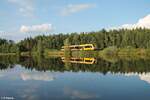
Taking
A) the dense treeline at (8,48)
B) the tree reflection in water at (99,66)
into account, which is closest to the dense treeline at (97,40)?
the dense treeline at (8,48)

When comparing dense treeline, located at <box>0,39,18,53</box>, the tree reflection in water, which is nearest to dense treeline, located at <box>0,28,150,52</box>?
dense treeline, located at <box>0,39,18,53</box>

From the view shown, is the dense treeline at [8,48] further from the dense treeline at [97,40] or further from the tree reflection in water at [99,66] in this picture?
the tree reflection in water at [99,66]

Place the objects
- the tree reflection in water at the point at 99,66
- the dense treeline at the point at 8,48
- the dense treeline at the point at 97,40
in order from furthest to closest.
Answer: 1. the dense treeline at the point at 8,48
2. the dense treeline at the point at 97,40
3. the tree reflection in water at the point at 99,66

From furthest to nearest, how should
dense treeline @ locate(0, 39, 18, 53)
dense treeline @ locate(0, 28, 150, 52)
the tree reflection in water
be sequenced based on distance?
1. dense treeline @ locate(0, 39, 18, 53)
2. dense treeline @ locate(0, 28, 150, 52)
3. the tree reflection in water

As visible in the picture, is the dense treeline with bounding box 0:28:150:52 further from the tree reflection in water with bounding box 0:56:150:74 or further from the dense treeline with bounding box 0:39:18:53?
the tree reflection in water with bounding box 0:56:150:74

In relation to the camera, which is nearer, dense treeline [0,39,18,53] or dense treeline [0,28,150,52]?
dense treeline [0,28,150,52]

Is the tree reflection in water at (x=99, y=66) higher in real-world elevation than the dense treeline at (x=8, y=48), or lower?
lower

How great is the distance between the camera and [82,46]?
96875mm

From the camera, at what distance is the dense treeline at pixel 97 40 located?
86.5m

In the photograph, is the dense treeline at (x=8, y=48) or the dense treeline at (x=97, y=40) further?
the dense treeline at (x=8, y=48)

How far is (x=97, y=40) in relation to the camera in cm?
9719

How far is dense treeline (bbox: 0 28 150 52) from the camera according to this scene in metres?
86.5

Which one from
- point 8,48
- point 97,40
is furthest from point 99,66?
point 8,48

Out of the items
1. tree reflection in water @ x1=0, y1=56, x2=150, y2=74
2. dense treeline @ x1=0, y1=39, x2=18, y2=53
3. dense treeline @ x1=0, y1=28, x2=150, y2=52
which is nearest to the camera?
tree reflection in water @ x1=0, y1=56, x2=150, y2=74
